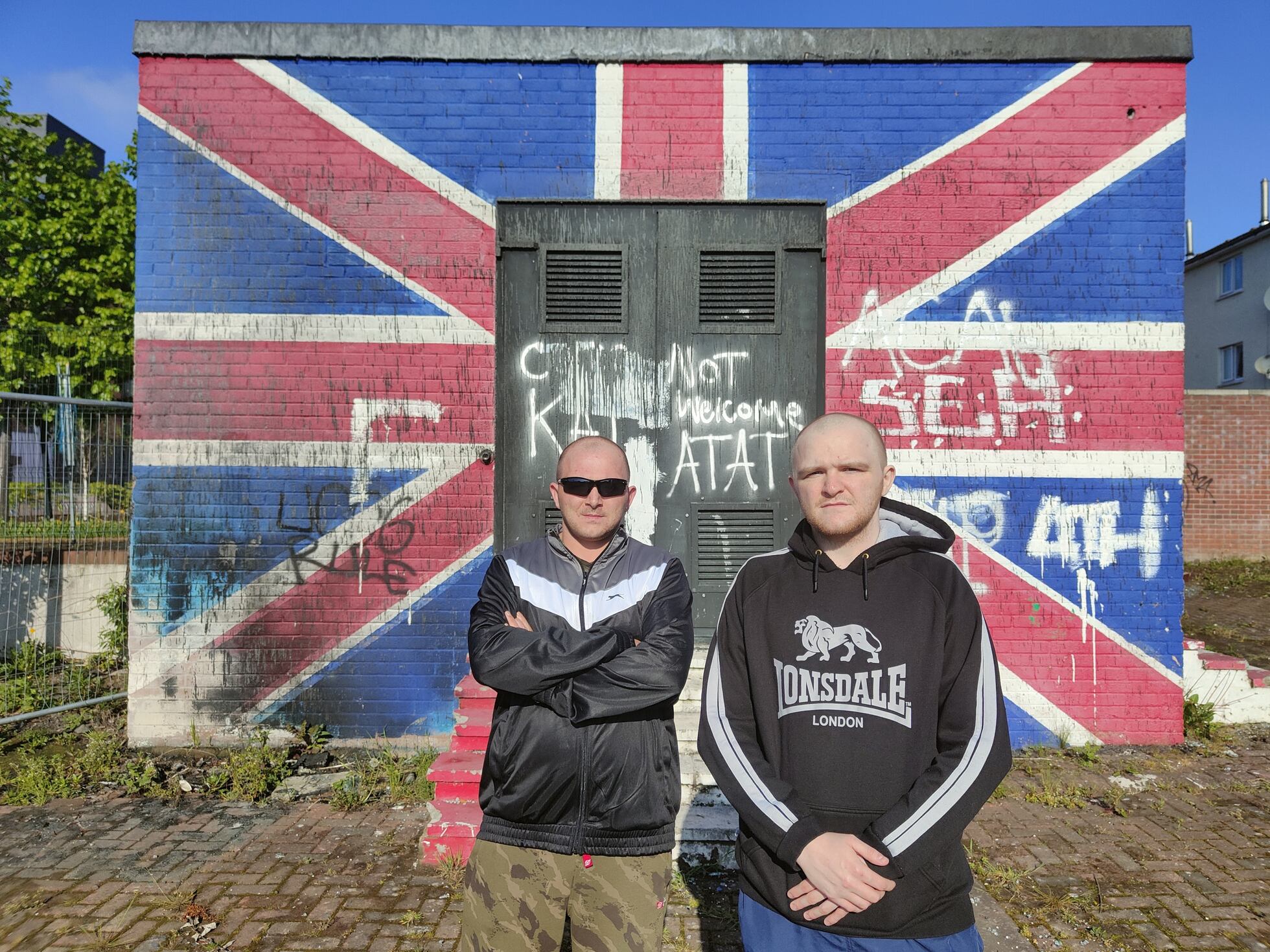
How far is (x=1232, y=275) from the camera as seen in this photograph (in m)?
23.9

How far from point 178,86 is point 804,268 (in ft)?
16.8

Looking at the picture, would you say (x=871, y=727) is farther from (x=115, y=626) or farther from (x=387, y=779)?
(x=115, y=626)

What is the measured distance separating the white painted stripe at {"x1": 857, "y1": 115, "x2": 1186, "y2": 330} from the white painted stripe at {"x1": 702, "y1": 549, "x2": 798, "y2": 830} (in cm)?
411

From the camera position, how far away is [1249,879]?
385cm

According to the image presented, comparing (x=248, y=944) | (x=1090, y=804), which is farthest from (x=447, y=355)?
(x=1090, y=804)

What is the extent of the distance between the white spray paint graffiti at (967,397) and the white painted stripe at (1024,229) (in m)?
0.25

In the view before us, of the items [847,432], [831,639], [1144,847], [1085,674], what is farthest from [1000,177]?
[831,639]

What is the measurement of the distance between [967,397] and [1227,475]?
13.5m

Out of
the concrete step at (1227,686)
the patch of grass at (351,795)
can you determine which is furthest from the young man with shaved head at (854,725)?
the concrete step at (1227,686)

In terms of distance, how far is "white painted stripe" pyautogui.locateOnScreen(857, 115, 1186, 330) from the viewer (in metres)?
5.80

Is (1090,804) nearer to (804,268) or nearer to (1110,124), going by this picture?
(804,268)

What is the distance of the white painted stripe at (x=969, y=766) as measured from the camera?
1.96 meters

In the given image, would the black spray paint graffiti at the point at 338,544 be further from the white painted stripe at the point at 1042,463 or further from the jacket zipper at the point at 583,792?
the white painted stripe at the point at 1042,463

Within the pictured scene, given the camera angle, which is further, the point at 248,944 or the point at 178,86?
the point at 178,86
